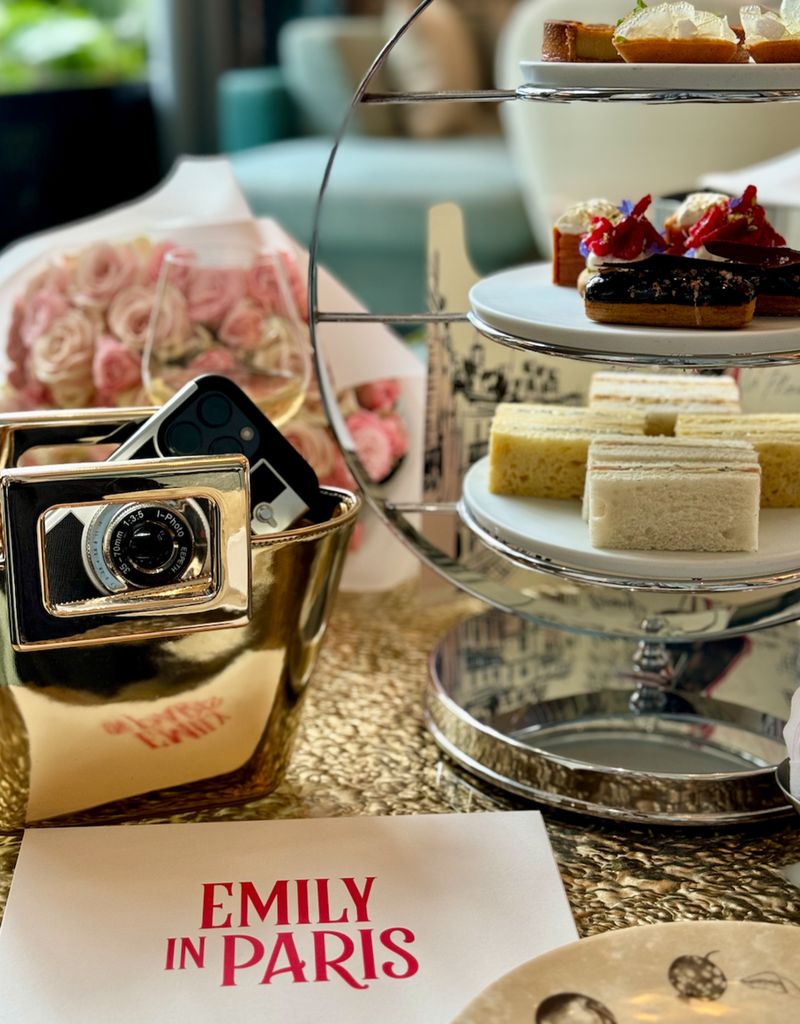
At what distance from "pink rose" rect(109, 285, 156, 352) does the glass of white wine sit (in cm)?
4

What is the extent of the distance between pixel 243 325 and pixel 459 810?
47 centimetres

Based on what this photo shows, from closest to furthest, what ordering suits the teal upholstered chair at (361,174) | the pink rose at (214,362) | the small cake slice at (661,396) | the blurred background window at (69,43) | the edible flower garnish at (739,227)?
the edible flower garnish at (739,227), the small cake slice at (661,396), the pink rose at (214,362), the teal upholstered chair at (361,174), the blurred background window at (69,43)

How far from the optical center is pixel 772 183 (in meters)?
1.21

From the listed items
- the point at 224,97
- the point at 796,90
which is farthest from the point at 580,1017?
the point at 224,97

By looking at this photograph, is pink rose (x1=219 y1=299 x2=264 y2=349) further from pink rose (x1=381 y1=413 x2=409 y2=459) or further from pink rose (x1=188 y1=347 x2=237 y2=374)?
pink rose (x1=381 y1=413 x2=409 y2=459)

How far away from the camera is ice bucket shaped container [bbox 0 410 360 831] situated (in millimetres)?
673

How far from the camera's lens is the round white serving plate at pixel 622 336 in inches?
28.7

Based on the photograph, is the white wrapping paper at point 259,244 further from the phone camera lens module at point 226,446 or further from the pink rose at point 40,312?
the phone camera lens module at point 226,446

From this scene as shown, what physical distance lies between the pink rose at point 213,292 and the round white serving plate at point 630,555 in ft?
1.07

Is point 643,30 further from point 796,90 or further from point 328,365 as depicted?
point 328,365

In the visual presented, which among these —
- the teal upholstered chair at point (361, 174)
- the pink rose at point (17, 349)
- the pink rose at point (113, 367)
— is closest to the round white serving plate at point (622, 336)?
the pink rose at point (113, 367)

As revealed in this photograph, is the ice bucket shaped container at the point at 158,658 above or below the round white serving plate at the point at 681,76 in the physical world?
below

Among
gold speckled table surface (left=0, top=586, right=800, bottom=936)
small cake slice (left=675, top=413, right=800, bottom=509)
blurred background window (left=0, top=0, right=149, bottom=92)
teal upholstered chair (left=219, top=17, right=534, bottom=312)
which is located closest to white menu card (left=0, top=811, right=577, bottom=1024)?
gold speckled table surface (left=0, top=586, right=800, bottom=936)

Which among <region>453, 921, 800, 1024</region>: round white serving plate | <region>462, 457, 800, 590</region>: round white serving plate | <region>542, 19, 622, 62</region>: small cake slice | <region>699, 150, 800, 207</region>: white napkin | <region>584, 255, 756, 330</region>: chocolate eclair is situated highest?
<region>542, 19, 622, 62</region>: small cake slice
